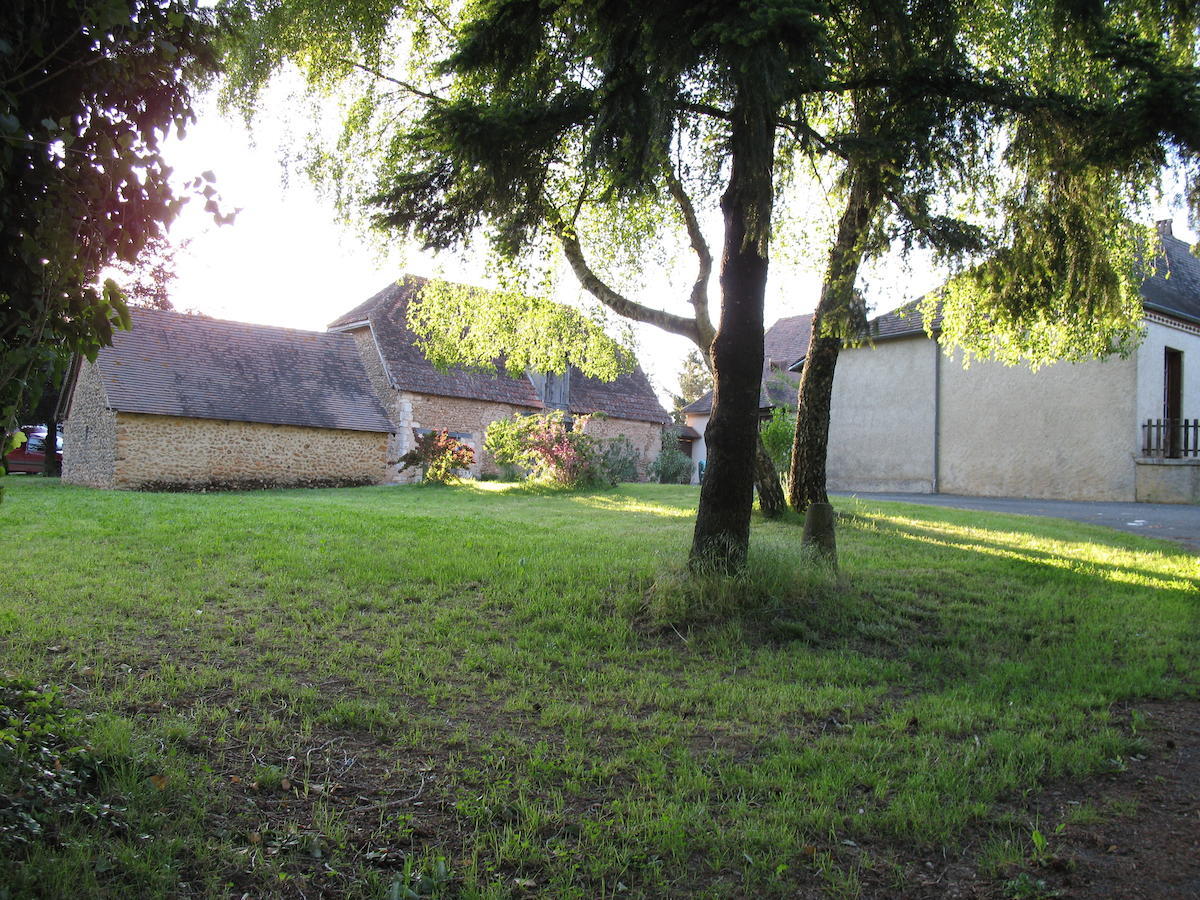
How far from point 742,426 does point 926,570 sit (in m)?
2.72

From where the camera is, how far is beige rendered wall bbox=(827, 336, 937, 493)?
21812mm

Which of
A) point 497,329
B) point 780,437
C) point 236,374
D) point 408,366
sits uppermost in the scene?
point 408,366

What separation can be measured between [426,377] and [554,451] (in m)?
7.68

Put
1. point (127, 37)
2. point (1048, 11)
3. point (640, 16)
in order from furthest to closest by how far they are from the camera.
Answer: point (1048, 11), point (640, 16), point (127, 37)

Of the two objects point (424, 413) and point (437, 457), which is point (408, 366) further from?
point (437, 457)

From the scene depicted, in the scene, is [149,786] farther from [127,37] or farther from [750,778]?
[127,37]

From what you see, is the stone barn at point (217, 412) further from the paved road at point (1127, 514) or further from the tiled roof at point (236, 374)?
the paved road at point (1127, 514)

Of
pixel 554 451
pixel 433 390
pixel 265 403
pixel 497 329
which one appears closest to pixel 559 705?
pixel 497 329

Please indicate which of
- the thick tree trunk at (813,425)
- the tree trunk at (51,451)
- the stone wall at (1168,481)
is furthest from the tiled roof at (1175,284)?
the tree trunk at (51,451)

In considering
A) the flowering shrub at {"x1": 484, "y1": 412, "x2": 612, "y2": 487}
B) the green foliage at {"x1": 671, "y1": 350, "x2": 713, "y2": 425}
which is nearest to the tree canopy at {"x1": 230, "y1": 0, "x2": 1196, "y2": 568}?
the flowering shrub at {"x1": 484, "y1": 412, "x2": 612, "y2": 487}

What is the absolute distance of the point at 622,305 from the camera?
10.3m

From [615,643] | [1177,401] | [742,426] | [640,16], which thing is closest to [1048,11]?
[640,16]

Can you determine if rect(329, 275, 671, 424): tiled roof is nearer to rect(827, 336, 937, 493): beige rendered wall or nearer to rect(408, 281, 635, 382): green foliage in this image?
rect(827, 336, 937, 493): beige rendered wall

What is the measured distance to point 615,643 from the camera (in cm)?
562
